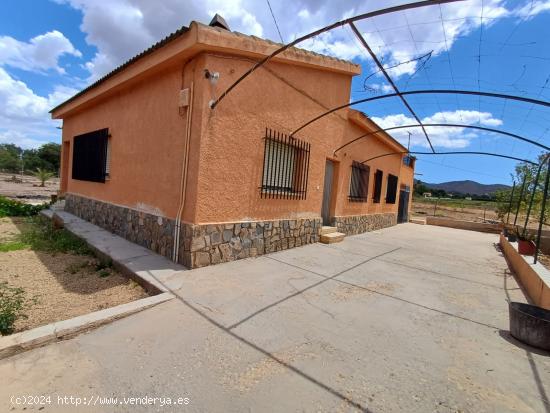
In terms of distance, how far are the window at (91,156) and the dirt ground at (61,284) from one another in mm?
2916

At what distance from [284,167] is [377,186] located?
780cm

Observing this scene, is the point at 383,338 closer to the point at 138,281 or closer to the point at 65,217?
the point at 138,281

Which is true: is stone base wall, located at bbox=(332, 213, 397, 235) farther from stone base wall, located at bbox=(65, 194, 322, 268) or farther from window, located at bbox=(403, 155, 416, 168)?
window, located at bbox=(403, 155, 416, 168)

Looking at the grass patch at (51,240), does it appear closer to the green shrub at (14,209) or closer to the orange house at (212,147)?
the orange house at (212,147)

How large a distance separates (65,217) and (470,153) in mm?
11802

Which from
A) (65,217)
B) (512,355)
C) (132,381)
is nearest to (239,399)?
(132,381)

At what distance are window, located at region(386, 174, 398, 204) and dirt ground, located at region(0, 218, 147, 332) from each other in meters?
13.6

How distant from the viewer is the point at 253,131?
20.5 ft

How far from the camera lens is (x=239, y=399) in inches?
91.4

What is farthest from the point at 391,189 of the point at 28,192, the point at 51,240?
the point at 28,192

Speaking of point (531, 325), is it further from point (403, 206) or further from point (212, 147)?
point (403, 206)

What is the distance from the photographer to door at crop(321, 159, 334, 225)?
9.83 meters

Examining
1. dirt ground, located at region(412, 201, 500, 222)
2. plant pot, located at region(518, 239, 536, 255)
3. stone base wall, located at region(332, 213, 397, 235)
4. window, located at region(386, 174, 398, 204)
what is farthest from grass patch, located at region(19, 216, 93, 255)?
dirt ground, located at region(412, 201, 500, 222)

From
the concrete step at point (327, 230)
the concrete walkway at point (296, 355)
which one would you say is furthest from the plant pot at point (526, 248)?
the concrete step at point (327, 230)
